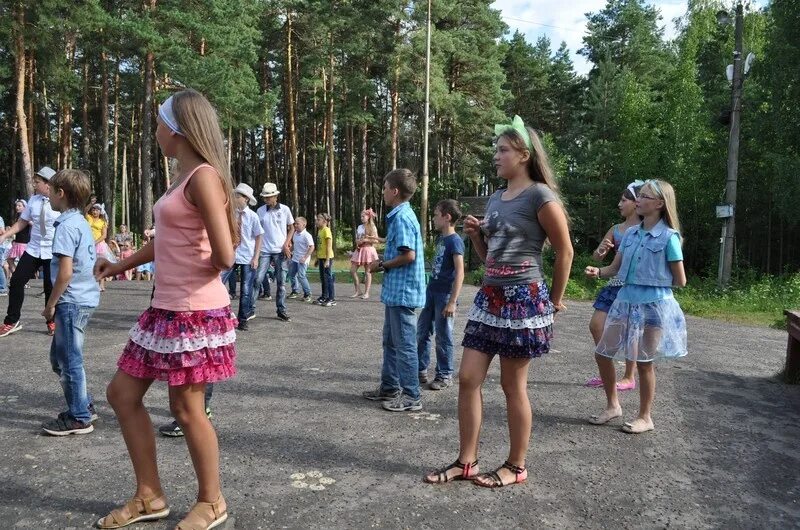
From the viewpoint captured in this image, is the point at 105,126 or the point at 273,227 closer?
the point at 273,227

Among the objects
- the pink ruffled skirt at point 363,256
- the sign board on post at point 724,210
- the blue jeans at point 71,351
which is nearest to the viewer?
the blue jeans at point 71,351

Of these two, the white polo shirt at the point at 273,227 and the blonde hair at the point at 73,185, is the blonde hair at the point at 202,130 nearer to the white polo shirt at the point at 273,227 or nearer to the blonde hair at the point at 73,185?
the blonde hair at the point at 73,185

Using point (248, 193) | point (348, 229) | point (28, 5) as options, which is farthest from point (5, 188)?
point (248, 193)

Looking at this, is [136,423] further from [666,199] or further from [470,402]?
[666,199]

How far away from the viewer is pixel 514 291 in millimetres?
3285

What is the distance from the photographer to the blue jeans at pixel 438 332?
5473 millimetres

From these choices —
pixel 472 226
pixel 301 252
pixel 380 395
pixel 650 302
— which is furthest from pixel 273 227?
pixel 472 226

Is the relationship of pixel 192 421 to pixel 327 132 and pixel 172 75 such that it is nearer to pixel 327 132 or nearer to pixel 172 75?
pixel 172 75

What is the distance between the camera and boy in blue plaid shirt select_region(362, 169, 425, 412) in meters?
4.77

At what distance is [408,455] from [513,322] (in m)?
1.20

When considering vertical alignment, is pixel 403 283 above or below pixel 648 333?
above

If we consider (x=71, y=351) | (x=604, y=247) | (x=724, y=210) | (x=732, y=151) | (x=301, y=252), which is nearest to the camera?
(x=71, y=351)

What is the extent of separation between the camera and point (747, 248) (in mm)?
27344

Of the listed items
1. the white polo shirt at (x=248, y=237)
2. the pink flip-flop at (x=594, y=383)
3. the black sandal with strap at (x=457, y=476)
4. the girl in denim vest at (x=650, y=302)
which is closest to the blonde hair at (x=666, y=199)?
the girl in denim vest at (x=650, y=302)
